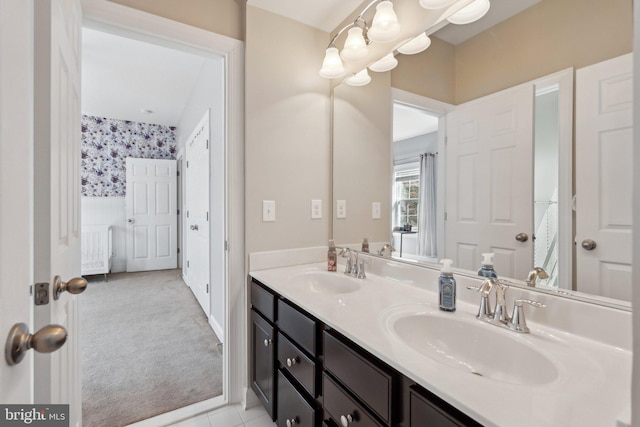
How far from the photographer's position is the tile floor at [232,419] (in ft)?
5.19

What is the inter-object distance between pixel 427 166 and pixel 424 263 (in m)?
0.45

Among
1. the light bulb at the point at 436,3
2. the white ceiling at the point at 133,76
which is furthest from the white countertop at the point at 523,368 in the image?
the white ceiling at the point at 133,76

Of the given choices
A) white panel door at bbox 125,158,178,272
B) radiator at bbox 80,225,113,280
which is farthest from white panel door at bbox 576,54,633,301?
white panel door at bbox 125,158,178,272

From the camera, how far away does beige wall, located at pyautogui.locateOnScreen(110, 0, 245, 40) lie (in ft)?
4.87

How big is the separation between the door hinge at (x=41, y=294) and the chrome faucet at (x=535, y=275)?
1416 mm

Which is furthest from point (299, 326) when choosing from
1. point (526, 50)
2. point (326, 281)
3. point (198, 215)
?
point (198, 215)

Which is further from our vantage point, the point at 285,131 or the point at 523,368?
the point at 285,131

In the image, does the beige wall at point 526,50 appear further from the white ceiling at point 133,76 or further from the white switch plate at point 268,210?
the white ceiling at point 133,76

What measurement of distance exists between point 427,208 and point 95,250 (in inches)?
195

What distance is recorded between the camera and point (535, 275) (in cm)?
99

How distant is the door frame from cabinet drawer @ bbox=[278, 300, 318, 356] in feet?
1.53

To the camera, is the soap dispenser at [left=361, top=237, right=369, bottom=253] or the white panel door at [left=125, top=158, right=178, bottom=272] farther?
the white panel door at [left=125, top=158, right=178, bottom=272]

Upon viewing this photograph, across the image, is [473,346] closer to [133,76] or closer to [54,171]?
[54,171]

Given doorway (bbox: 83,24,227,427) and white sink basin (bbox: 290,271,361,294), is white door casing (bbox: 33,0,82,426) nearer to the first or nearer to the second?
doorway (bbox: 83,24,227,427)
